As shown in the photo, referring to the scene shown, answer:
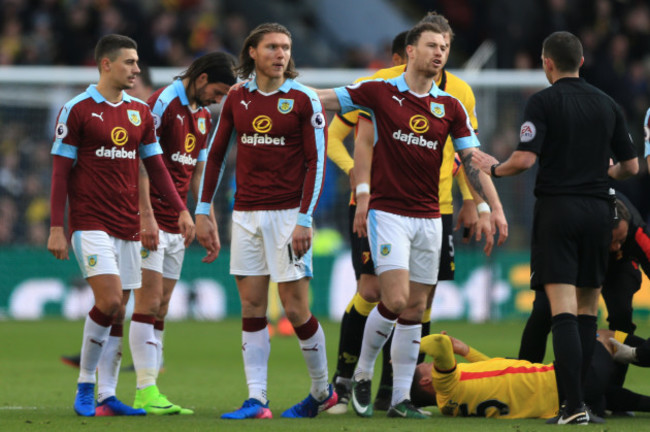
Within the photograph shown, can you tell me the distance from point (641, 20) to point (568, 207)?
46.9 feet

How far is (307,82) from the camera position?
15977 mm

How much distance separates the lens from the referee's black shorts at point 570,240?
6480mm

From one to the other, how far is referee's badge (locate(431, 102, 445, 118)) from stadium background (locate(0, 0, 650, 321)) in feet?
28.1

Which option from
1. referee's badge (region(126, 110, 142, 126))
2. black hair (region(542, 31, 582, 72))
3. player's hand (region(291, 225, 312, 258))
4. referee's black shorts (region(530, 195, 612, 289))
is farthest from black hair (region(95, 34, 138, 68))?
referee's black shorts (region(530, 195, 612, 289))

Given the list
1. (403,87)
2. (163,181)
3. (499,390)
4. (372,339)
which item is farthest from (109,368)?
(403,87)

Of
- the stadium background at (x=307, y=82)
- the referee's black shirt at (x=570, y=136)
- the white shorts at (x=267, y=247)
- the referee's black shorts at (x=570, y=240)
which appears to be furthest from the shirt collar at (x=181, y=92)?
the stadium background at (x=307, y=82)

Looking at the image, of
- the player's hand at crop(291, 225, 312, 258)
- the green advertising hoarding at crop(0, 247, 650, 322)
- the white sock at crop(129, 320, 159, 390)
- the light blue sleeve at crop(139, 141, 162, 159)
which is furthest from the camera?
the green advertising hoarding at crop(0, 247, 650, 322)

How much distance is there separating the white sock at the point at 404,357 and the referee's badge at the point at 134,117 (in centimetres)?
205

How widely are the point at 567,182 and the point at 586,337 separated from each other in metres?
0.93

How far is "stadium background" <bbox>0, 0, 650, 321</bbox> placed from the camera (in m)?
16.0

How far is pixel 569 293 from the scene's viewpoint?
21.2 feet

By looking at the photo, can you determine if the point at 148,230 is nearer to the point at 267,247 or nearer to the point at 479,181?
the point at 267,247

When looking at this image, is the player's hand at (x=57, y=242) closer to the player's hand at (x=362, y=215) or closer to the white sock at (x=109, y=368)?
the white sock at (x=109, y=368)

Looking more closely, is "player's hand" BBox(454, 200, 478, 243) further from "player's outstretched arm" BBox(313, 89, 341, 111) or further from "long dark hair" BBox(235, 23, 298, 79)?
"long dark hair" BBox(235, 23, 298, 79)
